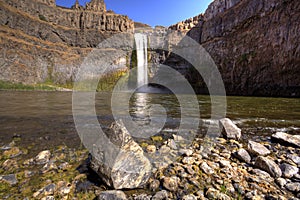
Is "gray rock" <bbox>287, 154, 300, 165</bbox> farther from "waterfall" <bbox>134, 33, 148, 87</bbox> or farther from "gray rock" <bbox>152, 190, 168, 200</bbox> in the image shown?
"waterfall" <bbox>134, 33, 148, 87</bbox>

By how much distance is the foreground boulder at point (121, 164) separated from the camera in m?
2.09

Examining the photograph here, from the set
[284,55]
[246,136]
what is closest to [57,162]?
[246,136]

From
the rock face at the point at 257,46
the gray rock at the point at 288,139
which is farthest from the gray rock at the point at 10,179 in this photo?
the rock face at the point at 257,46

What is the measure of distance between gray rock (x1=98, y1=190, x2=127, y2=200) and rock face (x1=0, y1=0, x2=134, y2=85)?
52343 mm

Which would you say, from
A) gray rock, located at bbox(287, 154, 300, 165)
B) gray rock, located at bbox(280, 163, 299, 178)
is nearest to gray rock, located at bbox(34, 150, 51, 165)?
gray rock, located at bbox(280, 163, 299, 178)

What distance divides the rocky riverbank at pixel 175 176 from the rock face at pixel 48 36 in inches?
2005

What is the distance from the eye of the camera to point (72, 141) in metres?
3.66

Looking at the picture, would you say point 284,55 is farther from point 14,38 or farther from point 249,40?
point 14,38

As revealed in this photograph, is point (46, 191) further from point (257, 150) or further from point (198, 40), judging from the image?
point (198, 40)

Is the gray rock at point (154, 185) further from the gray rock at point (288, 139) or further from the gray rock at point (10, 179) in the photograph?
the gray rock at point (288, 139)

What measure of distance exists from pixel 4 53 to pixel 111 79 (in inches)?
1151

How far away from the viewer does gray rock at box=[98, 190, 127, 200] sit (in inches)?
74.7

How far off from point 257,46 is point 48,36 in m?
63.6

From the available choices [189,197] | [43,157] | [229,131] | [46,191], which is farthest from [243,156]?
[43,157]
